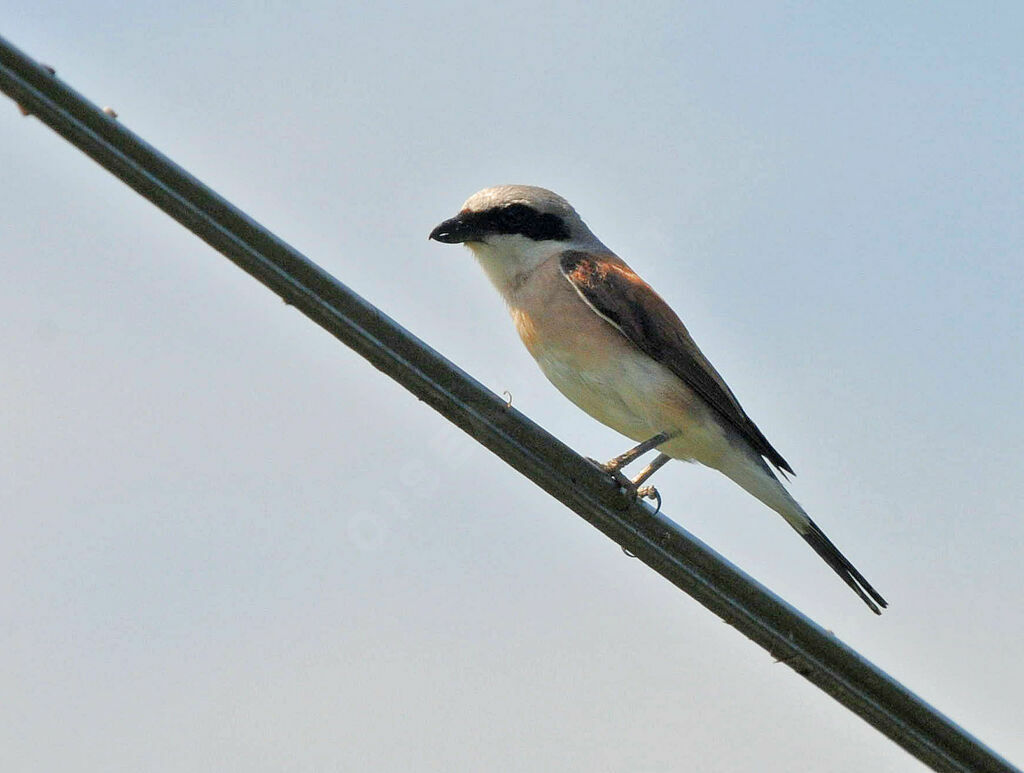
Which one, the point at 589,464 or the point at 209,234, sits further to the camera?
the point at 589,464

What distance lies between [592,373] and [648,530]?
2079 mm

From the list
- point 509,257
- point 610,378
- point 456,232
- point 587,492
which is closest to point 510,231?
point 509,257

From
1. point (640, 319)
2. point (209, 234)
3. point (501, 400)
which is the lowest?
point (209, 234)

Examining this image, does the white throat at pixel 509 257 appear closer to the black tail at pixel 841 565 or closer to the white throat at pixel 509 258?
the white throat at pixel 509 258

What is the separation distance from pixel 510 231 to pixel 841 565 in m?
1.94

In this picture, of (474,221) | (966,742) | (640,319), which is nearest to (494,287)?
(474,221)

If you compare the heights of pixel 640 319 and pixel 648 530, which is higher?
pixel 640 319

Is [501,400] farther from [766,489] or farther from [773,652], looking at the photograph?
[766,489]

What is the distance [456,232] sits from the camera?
587 centimetres

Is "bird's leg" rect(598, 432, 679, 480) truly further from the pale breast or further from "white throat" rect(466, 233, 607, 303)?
"white throat" rect(466, 233, 607, 303)

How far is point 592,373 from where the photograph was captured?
537cm

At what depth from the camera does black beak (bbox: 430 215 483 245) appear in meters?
5.82

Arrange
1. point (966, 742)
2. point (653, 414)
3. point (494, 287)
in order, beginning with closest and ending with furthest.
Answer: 1. point (966, 742)
2. point (653, 414)
3. point (494, 287)

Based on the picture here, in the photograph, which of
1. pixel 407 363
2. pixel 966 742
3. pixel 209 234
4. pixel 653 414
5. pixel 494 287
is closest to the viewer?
pixel 209 234
